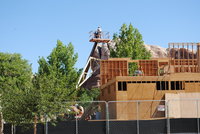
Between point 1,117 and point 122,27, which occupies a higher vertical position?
point 122,27

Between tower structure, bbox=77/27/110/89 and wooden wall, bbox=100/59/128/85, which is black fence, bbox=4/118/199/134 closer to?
wooden wall, bbox=100/59/128/85

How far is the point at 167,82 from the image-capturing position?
4119cm

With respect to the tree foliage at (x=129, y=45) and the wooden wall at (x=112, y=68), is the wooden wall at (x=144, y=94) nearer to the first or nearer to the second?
the wooden wall at (x=112, y=68)

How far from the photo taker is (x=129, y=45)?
77312 mm

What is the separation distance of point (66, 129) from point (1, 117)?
489cm

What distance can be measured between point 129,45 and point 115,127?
157ft

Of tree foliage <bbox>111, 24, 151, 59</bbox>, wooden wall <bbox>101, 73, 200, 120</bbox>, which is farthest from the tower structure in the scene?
wooden wall <bbox>101, 73, 200, 120</bbox>

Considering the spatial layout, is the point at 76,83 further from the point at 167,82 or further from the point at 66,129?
the point at 66,129

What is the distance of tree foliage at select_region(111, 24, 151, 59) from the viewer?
7600 cm

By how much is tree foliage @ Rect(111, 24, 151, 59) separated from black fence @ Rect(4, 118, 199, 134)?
4469cm

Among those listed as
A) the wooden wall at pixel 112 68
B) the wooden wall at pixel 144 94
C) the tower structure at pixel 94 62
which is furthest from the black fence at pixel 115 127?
the tower structure at pixel 94 62

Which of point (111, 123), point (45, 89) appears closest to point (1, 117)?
point (45, 89)

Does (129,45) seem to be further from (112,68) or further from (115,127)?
(115,127)

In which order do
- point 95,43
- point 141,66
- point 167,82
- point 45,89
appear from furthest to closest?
1. point 95,43
2. point 141,66
3. point 167,82
4. point 45,89
